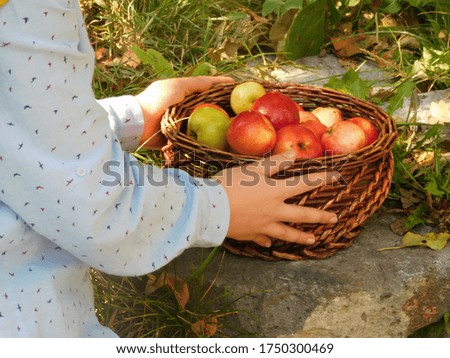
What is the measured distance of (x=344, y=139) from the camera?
1.97 metres

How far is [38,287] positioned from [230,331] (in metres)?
0.78

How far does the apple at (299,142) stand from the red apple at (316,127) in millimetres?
69

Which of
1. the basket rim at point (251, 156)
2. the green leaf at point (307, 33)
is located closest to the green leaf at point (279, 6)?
the green leaf at point (307, 33)

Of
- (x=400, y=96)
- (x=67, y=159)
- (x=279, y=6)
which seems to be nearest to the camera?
(x=67, y=159)

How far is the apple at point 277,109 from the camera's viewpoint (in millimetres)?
2043

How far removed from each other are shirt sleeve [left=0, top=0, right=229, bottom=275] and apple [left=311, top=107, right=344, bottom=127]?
30.9 inches

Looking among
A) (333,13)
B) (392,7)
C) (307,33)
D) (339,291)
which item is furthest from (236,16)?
(339,291)

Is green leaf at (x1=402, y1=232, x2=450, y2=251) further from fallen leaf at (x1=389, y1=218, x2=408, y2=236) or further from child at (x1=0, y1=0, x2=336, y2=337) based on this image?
child at (x1=0, y1=0, x2=336, y2=337)

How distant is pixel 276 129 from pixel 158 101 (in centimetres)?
35

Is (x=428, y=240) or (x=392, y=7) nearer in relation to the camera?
(x=428, y=240)

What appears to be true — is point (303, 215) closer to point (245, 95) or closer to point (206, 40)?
point (245, 95)

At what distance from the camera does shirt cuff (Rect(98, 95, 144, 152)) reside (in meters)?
2.00

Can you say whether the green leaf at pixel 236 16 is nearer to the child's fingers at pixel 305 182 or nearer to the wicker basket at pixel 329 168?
the wicker basket at pixel 329 168
